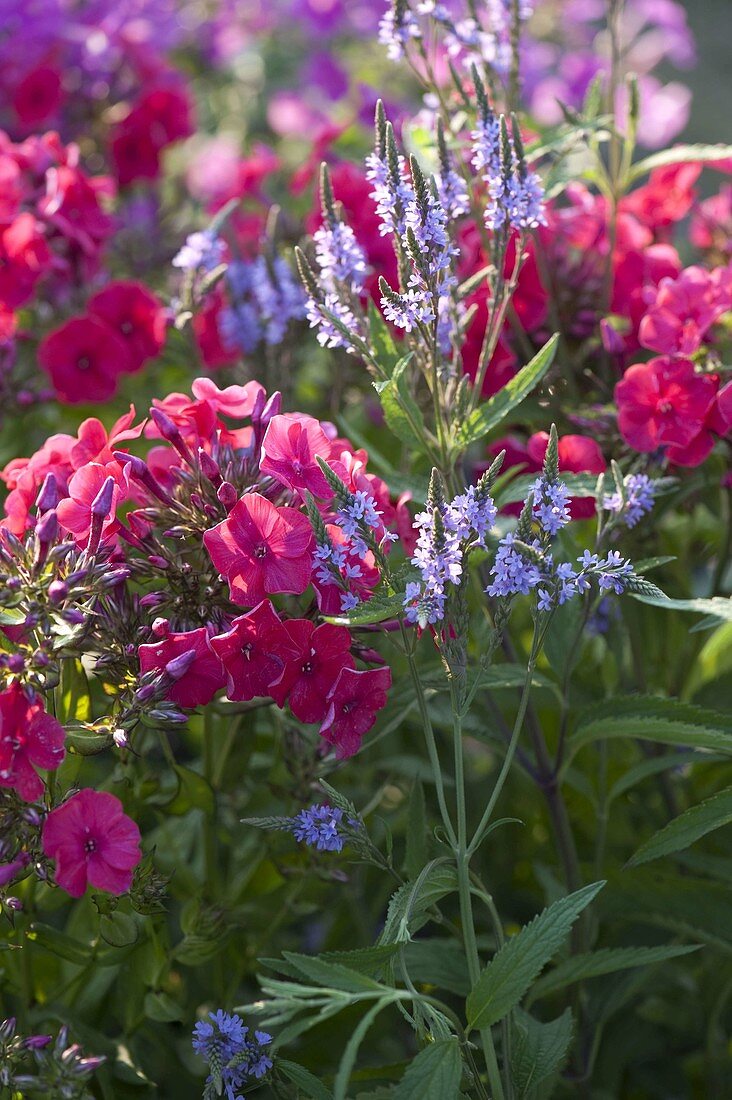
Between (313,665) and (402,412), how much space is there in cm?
31

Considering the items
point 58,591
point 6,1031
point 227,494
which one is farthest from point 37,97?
point 6,1031

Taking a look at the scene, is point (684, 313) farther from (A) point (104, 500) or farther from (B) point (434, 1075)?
(B) point (434, 1075)

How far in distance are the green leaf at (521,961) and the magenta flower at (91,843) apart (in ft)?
1.16

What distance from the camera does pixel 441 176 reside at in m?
1.33

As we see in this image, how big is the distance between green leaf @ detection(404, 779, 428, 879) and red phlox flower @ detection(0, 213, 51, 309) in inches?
43.3

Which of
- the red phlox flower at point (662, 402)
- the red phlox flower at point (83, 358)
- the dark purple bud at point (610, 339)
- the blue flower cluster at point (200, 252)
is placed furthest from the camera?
the red phlox flower at point (83, 358)

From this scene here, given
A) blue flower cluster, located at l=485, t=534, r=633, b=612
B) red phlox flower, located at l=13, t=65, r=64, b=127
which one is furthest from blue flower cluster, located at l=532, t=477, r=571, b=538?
red phlox flower, located at l=13, t=65, r=64, b=127

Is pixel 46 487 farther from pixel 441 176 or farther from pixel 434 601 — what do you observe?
pixel 441 176

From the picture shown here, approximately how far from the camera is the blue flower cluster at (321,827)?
1.16 meters

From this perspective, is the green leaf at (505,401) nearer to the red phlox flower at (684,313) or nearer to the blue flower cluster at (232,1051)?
the red phlox flower at (684,313)

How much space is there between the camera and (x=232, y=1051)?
1134 millimetres

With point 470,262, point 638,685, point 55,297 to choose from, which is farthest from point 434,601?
point 55,297

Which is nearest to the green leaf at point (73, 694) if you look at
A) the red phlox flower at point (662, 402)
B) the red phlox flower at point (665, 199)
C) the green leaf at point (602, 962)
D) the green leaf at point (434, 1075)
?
the green leaf at point (434, 1075)

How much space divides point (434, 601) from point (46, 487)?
16.3 inches
